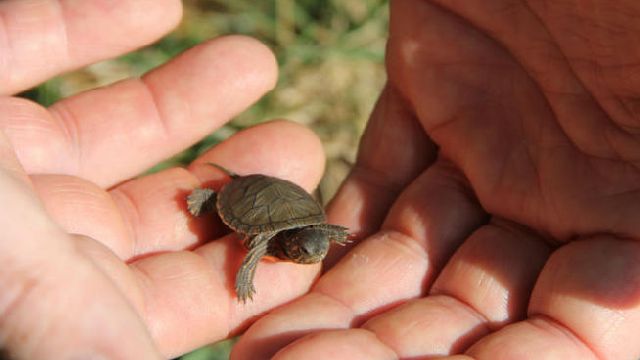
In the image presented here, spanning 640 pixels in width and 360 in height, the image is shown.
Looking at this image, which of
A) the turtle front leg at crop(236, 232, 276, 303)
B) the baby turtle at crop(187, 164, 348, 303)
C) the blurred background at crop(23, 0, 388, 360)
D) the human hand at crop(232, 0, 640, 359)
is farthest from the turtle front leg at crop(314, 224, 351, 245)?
the blurred background at crop(23, 0, 388, 360)

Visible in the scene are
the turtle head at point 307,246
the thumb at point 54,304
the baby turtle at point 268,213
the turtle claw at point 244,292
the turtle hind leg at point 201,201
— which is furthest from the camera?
the turtle hind leg at point 201,201

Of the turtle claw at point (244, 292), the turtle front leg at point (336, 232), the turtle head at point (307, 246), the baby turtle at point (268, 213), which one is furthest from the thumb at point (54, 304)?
the turtle front leg at point (336, 232)

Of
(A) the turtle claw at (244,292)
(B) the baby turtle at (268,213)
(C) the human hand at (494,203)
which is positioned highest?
(C) the human hand at (494,203)

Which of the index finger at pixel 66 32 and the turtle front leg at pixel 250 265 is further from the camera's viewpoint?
the index finger at pixel 66 32

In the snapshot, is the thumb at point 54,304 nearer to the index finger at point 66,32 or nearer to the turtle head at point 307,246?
the turtle head at point 307,246

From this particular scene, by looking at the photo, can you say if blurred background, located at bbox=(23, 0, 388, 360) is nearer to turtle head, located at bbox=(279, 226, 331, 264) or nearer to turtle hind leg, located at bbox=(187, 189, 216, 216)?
turtle hind leg, located at bbox=(187, 189, 216, 216)

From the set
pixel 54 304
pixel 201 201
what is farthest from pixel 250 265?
pixel 54 304

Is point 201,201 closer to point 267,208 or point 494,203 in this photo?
point 267,208
